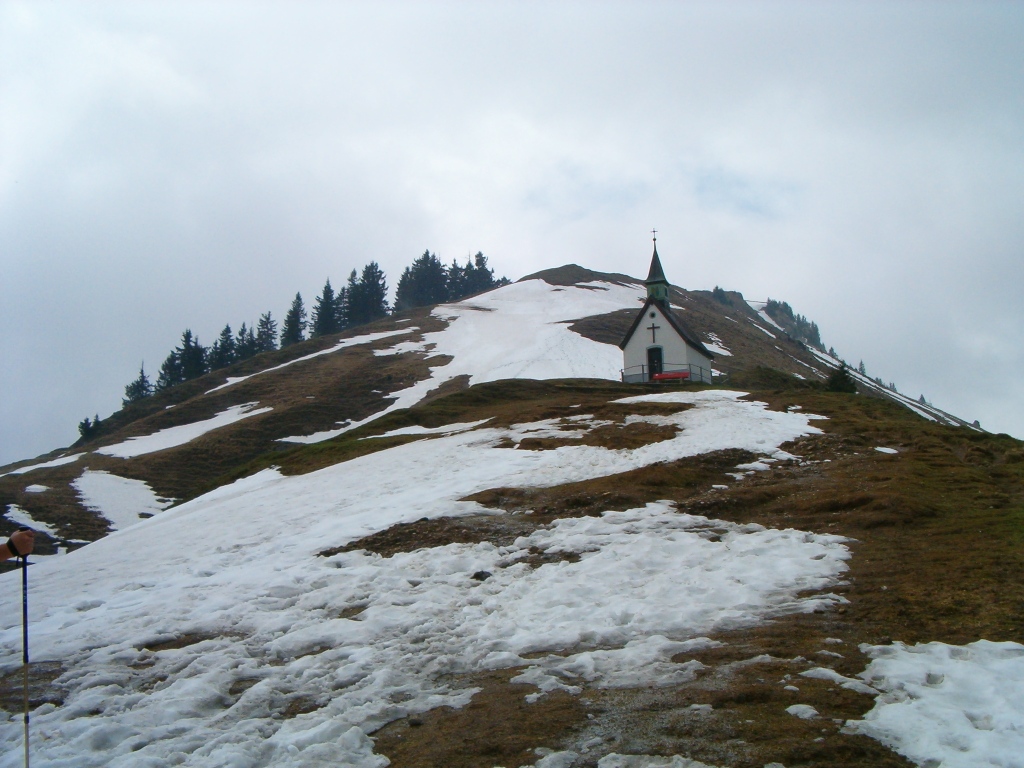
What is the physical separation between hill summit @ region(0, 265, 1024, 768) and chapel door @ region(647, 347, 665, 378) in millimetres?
25127

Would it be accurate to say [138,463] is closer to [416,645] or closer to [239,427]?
[239,427]

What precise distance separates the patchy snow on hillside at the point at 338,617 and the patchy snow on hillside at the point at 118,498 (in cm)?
2099

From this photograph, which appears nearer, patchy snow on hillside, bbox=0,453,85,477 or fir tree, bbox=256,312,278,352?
patchy snow on hillside, bbox=0,453,85,477

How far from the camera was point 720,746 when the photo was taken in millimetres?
6152

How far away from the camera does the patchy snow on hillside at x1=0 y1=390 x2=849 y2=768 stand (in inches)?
297

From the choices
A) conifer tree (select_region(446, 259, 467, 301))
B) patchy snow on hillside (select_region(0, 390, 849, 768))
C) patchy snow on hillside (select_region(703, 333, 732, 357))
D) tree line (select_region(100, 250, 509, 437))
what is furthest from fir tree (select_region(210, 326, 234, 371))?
patchy snow on hillside (select_region(0, 390, 849, 768))

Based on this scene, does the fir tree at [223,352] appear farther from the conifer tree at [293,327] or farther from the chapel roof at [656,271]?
the chapel roof at [656,271]

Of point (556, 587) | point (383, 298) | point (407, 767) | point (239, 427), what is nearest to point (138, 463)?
point (239, 427)

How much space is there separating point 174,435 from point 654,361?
115 ft

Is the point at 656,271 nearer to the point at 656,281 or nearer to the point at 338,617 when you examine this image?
the point at 656,281

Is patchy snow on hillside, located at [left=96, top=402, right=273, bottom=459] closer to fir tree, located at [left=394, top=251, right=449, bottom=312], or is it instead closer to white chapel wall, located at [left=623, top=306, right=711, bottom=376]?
white chapel wall, located at [left=623, top=306, right=711, bottom=376]

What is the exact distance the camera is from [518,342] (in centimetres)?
7150

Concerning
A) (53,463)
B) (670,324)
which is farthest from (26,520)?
(670,324)

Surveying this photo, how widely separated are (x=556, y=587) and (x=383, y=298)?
10969 centimetres
